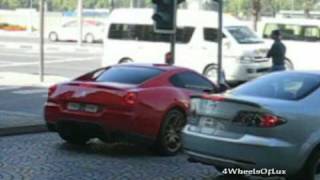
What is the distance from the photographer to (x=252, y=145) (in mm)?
8250

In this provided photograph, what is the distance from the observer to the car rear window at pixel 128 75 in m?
11.6

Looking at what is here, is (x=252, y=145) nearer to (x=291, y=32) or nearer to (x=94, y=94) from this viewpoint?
(x=94, y=94)

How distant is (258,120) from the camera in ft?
27.4

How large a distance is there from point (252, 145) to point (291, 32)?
22069 mm

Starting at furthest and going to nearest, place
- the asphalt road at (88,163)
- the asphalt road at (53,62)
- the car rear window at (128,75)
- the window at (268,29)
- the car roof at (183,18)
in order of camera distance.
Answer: the window at (268,29) → the asphalt road at (53,62) → the car roof at (183,18) → the car rear window at (128,75) → the asphalt road at (88,163)

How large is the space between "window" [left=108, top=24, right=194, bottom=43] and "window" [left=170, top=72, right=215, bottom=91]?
1236 cm

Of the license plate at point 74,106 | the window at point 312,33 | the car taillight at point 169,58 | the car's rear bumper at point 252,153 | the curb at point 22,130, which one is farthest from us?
the window at point 312,33

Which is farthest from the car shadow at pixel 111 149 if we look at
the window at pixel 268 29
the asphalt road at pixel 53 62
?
the window at pixel 268 29

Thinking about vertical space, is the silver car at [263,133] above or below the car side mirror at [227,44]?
below

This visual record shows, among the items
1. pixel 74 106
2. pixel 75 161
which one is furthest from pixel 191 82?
pixel 75 161

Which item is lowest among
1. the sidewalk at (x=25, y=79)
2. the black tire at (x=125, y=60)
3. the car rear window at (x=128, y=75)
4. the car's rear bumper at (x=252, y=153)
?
the sidewalk at (x=25, y=79)

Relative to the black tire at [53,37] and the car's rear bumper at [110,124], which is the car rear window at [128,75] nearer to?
the car's rear bumper at [110,124]

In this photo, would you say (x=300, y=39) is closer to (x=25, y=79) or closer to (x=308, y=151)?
(x=25, y=79)

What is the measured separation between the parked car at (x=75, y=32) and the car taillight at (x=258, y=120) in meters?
45.5
